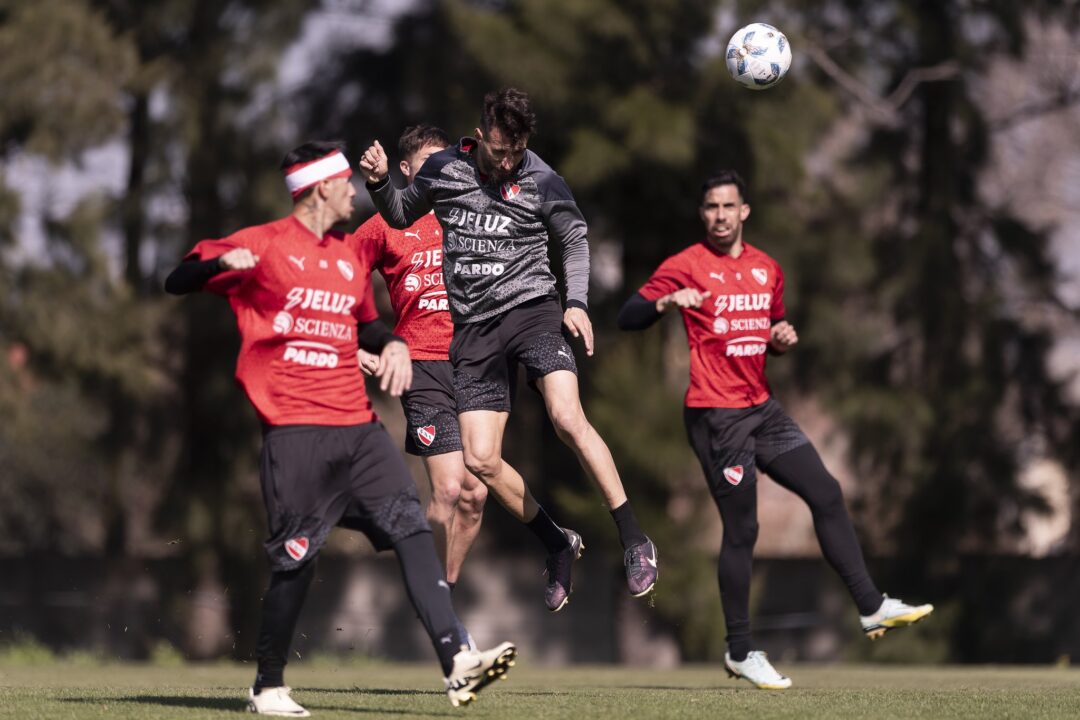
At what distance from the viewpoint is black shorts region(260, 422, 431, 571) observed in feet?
20.1

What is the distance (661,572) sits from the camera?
18.0 meters

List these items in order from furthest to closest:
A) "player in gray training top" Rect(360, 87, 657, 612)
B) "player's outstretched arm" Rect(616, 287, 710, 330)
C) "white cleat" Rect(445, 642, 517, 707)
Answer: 1. "player's outstretched arm" Rect(616, 287, 710, 330)
2. "player in gray training top" Rect(360, 87, 657, 612)
3. "white cleat" Rect(445, 642, 517, 707)

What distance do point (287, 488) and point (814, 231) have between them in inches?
560

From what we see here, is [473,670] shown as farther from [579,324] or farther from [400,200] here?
[400,200]

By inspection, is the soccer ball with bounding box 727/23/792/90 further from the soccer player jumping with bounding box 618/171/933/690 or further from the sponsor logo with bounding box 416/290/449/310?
the sponsor logo with bounding box 416/290/449/310

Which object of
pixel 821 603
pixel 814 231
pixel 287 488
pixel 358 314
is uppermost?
pixel 358 314

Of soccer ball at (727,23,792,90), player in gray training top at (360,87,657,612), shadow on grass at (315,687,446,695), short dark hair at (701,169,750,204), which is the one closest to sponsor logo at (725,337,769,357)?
short dark hair at (701,169,750,204)

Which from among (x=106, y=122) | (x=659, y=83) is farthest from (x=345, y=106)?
(x=659, y=83)

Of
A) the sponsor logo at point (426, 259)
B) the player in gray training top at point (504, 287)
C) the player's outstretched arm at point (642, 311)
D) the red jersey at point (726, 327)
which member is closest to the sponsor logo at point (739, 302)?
the red jersey at point (726, 327)

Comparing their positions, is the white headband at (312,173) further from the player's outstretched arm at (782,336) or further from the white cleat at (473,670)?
the player's outstretched arm at (782,336)

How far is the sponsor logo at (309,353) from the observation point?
6188 millimetres

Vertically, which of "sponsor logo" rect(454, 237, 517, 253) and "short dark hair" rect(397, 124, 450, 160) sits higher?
"short dark hair" rect(397, 124, 450, 160)

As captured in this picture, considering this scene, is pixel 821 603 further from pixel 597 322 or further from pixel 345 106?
pixel 345 106

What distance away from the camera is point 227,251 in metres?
6.20
